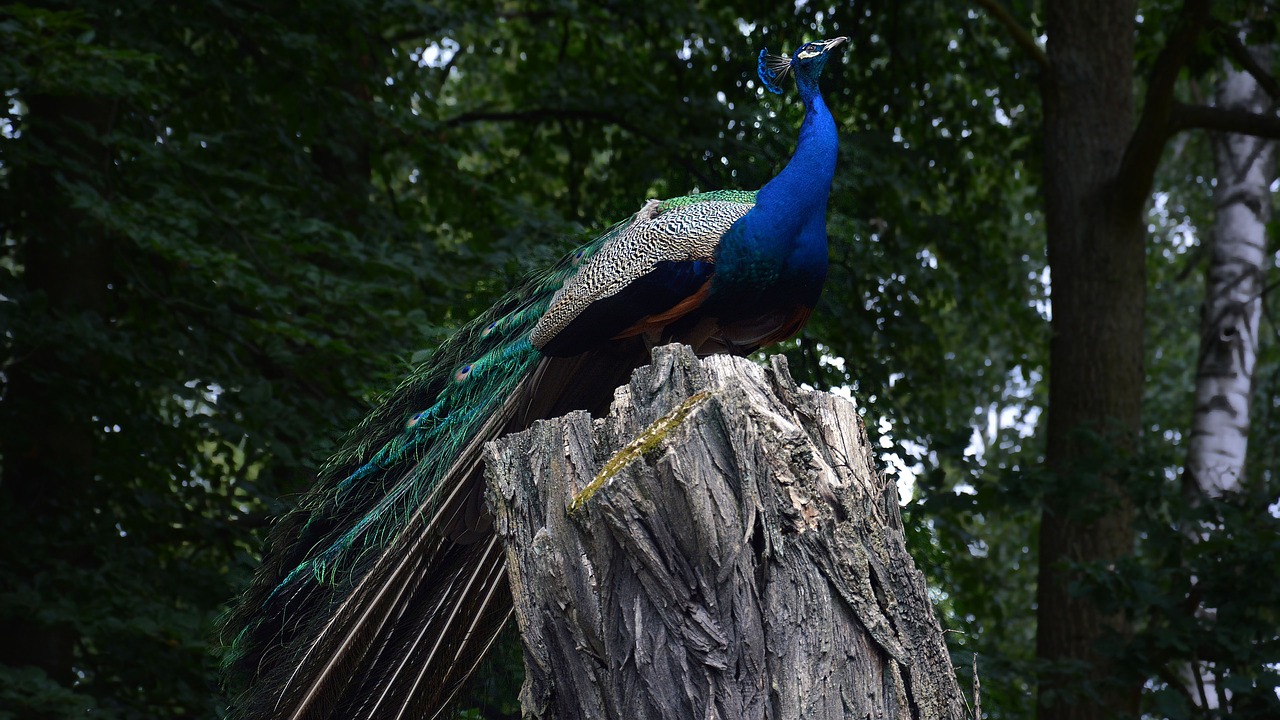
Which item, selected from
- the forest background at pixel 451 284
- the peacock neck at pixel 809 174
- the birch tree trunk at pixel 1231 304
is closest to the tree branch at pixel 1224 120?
the forest background at pixel 451 284

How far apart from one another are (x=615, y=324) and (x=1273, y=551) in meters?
2.92

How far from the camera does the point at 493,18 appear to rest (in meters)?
7.21

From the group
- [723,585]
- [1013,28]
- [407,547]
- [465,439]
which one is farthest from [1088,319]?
[723,585]

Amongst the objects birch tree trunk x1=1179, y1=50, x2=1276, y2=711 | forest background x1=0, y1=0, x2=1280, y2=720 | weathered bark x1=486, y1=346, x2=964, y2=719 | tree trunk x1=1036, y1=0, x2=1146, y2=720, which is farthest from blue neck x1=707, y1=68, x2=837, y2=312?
birch tree trunk x1=1179, y1=50, x2=1276, y2=711

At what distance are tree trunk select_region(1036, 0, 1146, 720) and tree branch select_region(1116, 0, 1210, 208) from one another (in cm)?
6

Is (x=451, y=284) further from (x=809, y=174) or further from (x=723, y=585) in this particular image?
(x=723, y=585)

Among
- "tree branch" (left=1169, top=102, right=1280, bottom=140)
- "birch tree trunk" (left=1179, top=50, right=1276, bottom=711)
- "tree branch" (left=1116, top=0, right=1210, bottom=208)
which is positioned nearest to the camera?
"tree branch" (left=1169, top=102, right=1280, bottom=140)

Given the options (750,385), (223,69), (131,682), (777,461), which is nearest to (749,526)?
(777,461)

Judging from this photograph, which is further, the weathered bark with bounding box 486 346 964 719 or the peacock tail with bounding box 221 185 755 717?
the peacock tail with bounding box 221 185 755 717

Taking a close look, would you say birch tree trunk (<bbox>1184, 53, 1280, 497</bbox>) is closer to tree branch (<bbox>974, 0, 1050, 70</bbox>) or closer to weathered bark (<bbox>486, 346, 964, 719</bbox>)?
tree branch (<bbox>974, 0, 1050, 70</bbox>)

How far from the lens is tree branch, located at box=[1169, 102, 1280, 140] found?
5852 millimetres

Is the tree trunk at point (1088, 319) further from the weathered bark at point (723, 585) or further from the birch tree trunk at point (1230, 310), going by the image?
the weathered bark at point (723, 585)

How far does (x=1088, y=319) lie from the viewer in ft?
21.5

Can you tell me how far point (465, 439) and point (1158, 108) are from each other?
4.20 m
